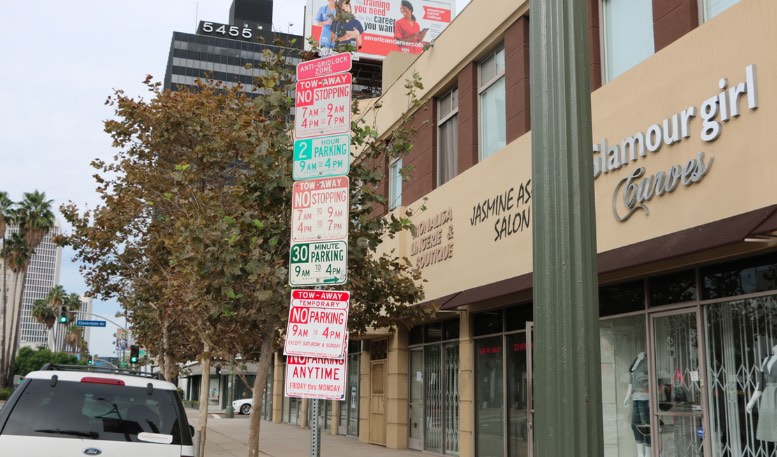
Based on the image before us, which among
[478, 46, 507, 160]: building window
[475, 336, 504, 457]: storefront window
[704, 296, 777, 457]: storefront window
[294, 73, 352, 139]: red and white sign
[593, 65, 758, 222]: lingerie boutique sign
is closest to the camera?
[294, 73, 352, 139]: red and white sign

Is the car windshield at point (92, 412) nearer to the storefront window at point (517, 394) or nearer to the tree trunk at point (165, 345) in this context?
the storefront window at point (517, 394)

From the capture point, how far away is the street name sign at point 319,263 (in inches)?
236

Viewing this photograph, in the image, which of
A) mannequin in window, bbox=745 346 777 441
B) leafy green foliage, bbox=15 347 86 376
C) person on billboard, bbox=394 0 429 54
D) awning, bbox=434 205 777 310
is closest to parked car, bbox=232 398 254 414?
person on billboard, bbox=394 0 429 54

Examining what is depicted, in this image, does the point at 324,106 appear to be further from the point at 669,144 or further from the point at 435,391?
the point at 435,391

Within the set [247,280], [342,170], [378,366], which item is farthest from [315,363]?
[378,366]

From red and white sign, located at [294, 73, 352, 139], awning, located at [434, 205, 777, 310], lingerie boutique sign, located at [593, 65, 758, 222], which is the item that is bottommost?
awning, located at [434, 205, 777, 310]

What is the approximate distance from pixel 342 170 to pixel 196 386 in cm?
9088

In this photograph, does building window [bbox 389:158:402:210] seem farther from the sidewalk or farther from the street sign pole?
the street sign pole

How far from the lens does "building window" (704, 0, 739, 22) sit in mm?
9864

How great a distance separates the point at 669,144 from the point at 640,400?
350cm

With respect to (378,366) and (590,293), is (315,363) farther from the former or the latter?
(378,366)

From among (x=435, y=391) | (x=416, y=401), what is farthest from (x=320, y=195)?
(x=416, y=401)

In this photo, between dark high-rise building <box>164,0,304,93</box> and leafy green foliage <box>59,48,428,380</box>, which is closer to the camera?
leafy green foliage <box>59,48,428,380</box>

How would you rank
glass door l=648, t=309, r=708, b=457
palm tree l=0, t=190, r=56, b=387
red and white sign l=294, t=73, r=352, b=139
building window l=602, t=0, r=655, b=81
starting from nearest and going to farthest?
red and white sign l=294, t=73, r=352, b=139 < glass door l=648, t=309, r=708, b=457 < building window l=602, t=0, r=655, b=81 < palm tree l=0, t=190, r=56, b=387
